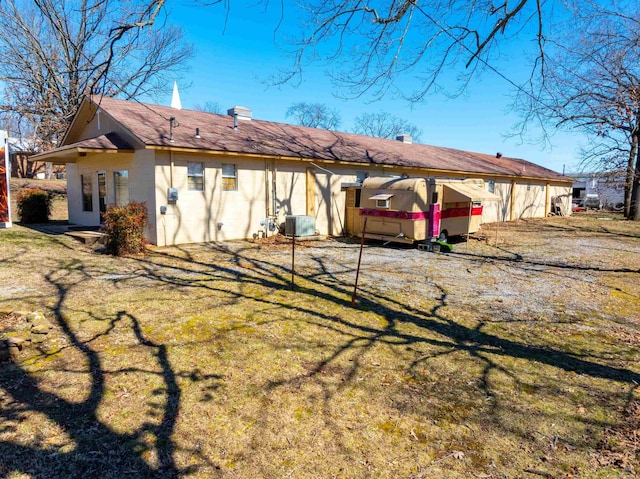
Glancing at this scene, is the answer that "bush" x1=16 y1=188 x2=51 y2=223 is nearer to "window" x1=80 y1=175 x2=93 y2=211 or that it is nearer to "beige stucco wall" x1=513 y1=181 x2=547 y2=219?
"window" x1=80 y1=175 x2=93 y2=211

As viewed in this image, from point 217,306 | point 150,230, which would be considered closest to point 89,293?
point 217,306

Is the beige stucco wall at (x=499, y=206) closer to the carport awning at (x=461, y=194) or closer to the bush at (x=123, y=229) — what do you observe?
the carport awning at (x=461, y=194)

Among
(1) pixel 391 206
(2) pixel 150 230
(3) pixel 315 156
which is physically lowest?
(2) pixel 150 230


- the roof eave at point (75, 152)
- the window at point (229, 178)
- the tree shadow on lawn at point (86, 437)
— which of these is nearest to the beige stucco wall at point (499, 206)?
the window at point (229, 178)

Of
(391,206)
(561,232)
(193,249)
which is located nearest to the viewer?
(193,249)

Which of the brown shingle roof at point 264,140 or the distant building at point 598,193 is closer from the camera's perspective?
the brown shingle roof at point 264,140

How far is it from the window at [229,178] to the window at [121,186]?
2.94m

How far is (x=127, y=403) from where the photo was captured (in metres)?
3.40

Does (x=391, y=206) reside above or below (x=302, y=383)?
above

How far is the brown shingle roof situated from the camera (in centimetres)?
1197

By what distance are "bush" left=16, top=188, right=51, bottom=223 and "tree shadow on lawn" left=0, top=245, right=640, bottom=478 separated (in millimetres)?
10191

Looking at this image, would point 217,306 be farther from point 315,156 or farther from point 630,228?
point 630,228

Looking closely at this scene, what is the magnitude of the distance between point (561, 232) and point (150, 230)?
17035 mm

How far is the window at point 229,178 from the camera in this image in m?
12.5
